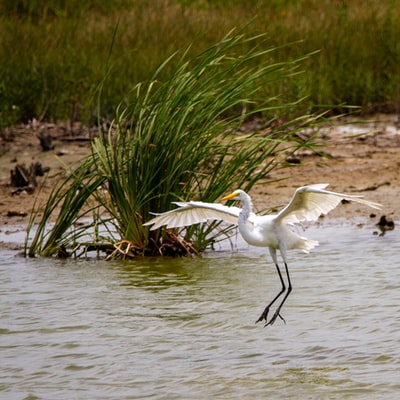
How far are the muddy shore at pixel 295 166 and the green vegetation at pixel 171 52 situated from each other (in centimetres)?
33

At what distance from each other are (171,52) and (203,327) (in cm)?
767

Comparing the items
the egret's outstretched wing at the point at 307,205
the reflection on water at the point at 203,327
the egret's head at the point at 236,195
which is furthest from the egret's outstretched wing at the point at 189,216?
the reflection on water at the point at 203,327

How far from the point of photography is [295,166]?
902 centimetres

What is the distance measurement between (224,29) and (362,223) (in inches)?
241

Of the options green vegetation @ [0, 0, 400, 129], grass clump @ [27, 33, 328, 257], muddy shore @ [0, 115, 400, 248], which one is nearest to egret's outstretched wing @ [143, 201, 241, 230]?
grass clump @ [27, 33, 328, 257]

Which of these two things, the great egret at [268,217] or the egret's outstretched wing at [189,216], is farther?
the egret's outstretched wing at [189,216]

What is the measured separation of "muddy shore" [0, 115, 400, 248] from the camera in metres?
9.65

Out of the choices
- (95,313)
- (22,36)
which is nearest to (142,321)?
(95,313)

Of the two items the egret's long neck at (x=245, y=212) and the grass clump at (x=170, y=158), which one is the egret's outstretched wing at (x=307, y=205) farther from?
the grass clump at (x=170, y=158)

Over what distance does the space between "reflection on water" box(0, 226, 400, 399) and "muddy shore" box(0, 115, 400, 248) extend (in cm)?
118

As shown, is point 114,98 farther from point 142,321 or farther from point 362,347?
point 362,347

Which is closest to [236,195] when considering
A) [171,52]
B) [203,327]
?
[203,327]

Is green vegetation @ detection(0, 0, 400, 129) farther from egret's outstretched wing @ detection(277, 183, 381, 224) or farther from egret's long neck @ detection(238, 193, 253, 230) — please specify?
egret's long neck @ detection(238, 193, 253, 230)

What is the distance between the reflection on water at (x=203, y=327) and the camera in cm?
512
